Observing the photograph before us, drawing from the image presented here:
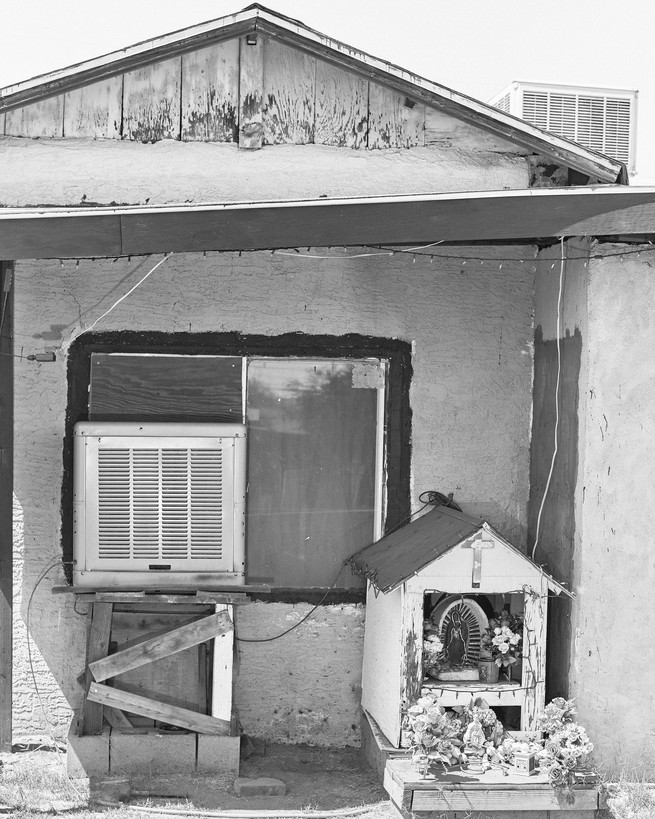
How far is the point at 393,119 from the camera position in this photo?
20.0ft

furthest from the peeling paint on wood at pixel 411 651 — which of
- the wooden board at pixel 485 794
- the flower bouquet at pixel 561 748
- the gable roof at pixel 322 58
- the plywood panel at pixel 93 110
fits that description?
the plywood panel at pixel 93 110

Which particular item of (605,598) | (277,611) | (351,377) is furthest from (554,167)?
(277,611)

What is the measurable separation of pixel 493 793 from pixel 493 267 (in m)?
3.22

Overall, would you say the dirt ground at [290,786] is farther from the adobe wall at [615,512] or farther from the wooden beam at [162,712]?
the adobe wall at [615,512]

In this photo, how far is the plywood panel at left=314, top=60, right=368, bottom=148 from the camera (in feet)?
19.8

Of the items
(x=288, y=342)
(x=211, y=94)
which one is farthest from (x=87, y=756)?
(x=211, y=94)

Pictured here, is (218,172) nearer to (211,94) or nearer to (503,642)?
(211,94)

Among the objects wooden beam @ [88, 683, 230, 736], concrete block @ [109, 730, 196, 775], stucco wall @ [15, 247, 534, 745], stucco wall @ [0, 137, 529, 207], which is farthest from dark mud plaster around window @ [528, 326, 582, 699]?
concrete block @ [109, 730, 196, 775]

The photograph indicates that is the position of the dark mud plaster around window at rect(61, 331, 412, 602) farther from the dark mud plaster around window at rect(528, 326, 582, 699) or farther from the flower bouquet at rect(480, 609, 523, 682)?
the flower bouquet at rect(480, 609, 523, 682)

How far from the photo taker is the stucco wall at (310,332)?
6074mm

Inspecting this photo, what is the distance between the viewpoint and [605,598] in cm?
539

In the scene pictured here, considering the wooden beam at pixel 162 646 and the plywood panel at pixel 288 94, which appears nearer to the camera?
the wooden beam at pixel 162 646

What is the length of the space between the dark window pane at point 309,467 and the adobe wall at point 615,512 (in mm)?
1477

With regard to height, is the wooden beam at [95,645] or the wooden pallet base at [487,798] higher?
→ the wooden beam at [95,645]
